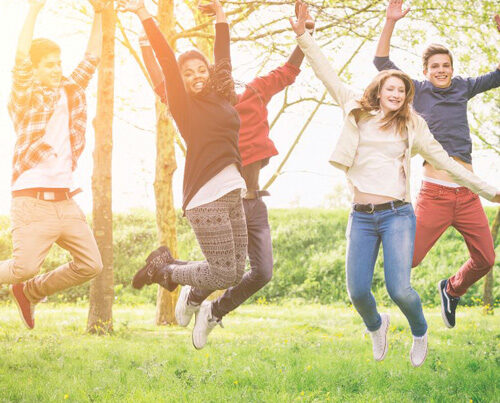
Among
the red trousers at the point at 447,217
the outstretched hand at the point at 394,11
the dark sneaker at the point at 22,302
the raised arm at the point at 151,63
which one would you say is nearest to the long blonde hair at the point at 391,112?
the outstretched hand at the point at 394,11

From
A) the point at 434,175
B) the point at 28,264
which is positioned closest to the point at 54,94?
the point at 28,264

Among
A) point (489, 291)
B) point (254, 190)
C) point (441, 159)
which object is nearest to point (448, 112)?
point (441, 159)

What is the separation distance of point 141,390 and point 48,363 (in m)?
1.56

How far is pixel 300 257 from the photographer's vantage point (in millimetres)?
17609

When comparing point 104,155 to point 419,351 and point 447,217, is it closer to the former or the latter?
point 447,217

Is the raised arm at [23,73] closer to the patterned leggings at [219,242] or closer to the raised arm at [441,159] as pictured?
the patterned leggings at [219,242]

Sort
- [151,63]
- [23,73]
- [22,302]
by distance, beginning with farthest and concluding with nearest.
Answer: [22,302] < [23,73] < [151,63]

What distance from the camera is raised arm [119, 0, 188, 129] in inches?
176

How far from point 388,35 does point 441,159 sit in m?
1.08

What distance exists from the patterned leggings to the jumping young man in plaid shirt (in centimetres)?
98

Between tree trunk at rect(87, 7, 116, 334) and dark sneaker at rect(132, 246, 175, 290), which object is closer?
dark sneaker at rect(132, 246, 175, 290)

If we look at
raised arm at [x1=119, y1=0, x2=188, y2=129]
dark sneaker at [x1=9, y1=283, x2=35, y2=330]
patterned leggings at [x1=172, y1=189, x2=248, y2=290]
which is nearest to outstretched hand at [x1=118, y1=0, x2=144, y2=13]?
raised arm at [x1=119, y1=0, x2=188, y2=129]

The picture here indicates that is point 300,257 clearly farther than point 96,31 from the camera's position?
Yes

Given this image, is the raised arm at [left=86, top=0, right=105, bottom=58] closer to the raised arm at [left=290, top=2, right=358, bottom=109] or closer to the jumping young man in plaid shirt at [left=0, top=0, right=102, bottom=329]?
the jumping young man in plaid shirt at [left=0, top=0, right=102, bottom=329]
